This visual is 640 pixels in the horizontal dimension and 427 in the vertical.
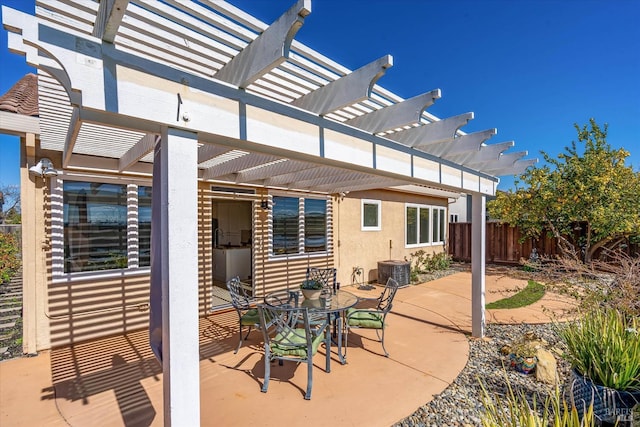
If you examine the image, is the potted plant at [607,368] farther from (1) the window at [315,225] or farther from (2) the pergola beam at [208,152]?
(1) the window at [315,225]

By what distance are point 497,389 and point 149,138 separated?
5000 millimetres

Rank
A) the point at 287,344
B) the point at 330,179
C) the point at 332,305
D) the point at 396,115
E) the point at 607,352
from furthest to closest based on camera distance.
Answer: the point at 330,179 < the point at 332,305 < the point at 287,344 < the point at 396,115 < the point at 607,352

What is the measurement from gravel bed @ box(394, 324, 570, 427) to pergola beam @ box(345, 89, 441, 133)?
8.27 feet

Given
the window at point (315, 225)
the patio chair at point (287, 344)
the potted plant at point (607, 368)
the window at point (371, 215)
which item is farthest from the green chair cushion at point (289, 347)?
the window at point (371, 215)

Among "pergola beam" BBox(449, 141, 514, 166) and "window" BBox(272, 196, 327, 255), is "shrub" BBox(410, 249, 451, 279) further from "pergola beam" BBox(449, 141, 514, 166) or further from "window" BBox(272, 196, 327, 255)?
"pergola beam" BBox(449, 141, 514, 166)

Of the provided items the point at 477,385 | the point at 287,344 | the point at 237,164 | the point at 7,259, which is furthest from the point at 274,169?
the point at 7,259

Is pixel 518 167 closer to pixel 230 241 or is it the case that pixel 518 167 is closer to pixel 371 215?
pixel 371 215

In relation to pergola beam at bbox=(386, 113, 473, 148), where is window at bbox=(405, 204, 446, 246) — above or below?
below

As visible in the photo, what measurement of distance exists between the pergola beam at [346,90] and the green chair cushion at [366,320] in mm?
3293

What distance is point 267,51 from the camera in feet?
6.51

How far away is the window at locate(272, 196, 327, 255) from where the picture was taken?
7941 millimetres

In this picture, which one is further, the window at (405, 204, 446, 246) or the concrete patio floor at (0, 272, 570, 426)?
the window at (405, 204, 446, 246)

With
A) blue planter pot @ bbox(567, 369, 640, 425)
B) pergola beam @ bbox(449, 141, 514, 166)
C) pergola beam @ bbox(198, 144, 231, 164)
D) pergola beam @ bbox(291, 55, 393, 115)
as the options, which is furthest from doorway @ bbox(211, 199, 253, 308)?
blue planter pot @ bbox(567, 369, 640, 425)

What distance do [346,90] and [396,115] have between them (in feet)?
2.72
